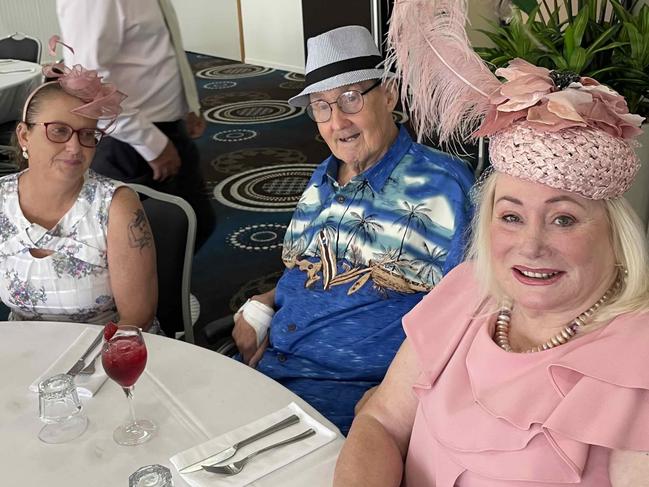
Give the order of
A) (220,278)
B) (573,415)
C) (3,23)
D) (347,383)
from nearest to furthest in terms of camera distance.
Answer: (573,415)
(347,383)
(220,278)
(3,23)

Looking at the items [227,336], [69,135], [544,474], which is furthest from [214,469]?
Answer: [69,135]

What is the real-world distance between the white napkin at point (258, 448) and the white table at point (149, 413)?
2 centimetres

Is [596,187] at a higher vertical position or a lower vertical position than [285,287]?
higher

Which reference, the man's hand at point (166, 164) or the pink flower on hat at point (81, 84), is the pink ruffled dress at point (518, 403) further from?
the man's hand at point (166, 164)

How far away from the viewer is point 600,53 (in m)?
3.00

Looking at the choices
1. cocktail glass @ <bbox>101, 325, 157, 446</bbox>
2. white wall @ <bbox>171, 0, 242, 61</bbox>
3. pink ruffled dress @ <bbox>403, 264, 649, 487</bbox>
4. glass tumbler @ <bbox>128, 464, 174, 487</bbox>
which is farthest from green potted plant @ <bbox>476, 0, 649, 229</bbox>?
white wall @ <bbox>171, 0, 242, 61</bbox>

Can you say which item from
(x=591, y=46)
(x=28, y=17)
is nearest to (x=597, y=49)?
(x=591, y=46)

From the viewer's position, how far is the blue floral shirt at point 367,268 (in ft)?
5.86

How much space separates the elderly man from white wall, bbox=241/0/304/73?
6.31 m

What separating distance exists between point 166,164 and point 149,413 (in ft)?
4.44

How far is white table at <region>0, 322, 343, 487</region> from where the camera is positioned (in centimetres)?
121

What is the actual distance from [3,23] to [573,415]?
29.7 ft

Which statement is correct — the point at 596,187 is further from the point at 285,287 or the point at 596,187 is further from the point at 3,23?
the point at 3,23

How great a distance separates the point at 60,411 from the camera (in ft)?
4.34
